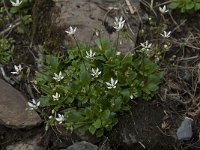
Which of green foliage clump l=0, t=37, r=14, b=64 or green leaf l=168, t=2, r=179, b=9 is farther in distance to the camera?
green leaf l=168, t=2, r=179, b=9

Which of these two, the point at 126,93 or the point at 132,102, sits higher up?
the point at 126,93

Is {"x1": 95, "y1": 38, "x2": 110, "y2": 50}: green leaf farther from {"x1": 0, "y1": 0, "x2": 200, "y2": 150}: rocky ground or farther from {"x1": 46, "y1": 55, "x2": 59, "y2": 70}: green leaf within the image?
{"x1": 46, "y1": 55, "x2": 59, "y2": 70}: green leaf

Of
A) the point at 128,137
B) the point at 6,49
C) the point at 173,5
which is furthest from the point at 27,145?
the point at 173,5

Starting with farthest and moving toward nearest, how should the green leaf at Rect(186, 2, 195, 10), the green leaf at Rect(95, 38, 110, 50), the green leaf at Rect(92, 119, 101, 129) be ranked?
the green leaf at Rect(186, 2, 195, 10), the green leaf at Rect(95, 38, 110, 50), the green leaf at Rect(92, 119, 101, 129)

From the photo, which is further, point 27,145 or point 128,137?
point 27,145

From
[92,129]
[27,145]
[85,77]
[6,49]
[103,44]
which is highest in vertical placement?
[103,44]

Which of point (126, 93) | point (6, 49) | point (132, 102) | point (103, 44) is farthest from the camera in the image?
point (6, 49)

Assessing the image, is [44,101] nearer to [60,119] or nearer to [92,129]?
[60,119]

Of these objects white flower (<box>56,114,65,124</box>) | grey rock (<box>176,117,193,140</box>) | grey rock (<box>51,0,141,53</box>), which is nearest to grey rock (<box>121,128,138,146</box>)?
grey rock (<box>176,117,193,140</box>)
